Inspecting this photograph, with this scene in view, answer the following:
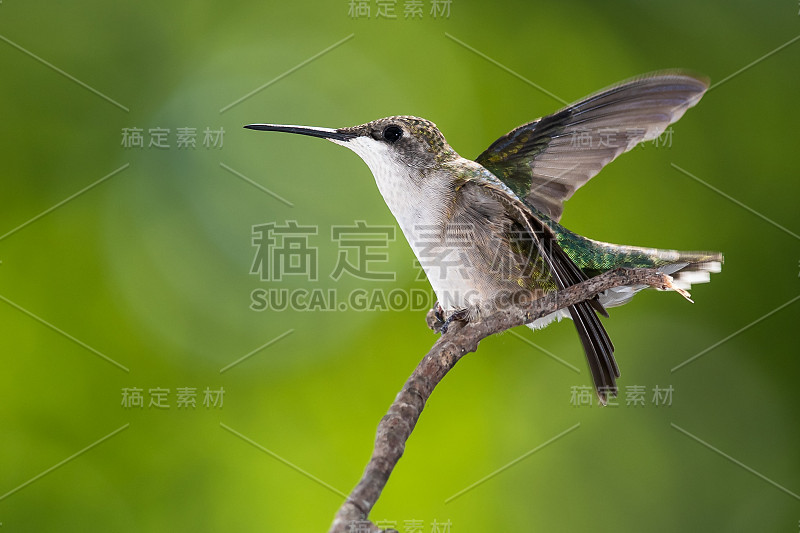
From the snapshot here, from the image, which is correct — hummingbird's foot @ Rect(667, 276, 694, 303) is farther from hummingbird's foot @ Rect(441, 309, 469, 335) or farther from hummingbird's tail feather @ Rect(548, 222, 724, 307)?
hummingbird's foot @ Rect(441, 309, 469, 335)

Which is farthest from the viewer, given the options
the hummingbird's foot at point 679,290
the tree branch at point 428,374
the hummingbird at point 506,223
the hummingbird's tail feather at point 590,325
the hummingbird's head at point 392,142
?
the hummingbird's head at point 392,142

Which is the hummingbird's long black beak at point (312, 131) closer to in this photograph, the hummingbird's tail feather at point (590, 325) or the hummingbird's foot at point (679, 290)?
the hummingbird's tail feather at point (590, 325)

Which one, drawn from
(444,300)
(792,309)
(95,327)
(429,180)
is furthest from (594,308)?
(95,327)

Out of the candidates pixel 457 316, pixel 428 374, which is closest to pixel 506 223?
pixel 457 316

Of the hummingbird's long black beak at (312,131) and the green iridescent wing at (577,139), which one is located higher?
the green iridescent wing at (577,139)

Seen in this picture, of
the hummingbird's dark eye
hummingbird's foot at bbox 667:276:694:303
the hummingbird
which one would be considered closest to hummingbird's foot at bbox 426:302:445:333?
the hummingbird

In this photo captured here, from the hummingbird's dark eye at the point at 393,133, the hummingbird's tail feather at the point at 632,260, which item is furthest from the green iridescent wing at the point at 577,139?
the hummingbird's dark eye at the point at 393,133

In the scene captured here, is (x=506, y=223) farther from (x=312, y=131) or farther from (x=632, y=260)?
(x=312, y=131)
